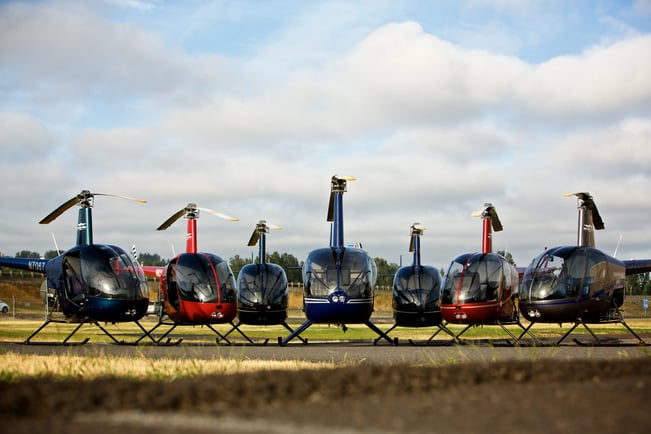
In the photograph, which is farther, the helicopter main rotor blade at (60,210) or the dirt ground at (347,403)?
the helicopter main rotor blade at (60,210)

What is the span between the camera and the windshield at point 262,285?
2588cm

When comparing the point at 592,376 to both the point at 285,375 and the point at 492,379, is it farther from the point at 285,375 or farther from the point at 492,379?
the point at 285,375

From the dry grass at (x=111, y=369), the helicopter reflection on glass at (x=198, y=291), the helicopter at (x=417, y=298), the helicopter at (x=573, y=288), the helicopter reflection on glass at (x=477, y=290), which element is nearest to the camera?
the dry grass at (x=111, y=369)

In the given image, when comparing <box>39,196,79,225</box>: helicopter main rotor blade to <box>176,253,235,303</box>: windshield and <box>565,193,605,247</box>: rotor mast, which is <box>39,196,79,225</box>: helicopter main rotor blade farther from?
<box>565,193,605,247</box>: rotor mast

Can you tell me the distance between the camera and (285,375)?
346 inches

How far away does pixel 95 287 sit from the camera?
22.2 m

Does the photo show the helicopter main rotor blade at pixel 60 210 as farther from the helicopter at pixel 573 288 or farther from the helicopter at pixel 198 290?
the helicopter at pixel 573 288

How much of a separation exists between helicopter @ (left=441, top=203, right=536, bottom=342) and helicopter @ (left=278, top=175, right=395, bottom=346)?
2892 millimetres

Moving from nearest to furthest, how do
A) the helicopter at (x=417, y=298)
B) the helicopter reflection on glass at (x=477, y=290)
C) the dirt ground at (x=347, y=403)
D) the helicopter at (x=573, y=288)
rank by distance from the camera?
the dirt ground at (x=347, y=403)
the helicopter at (x=573, y=288)
the helicopter reflection on glass at (x=477, y=290)
the helicopter at (x=417, y=298)

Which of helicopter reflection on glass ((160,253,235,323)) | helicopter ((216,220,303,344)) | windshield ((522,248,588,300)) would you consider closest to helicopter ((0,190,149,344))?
helicopter reflection on glass ((160,253,235,323))

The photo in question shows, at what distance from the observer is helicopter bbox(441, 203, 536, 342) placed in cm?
2322

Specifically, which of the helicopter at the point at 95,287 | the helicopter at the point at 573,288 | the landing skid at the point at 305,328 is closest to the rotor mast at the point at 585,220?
the helicopter at the point at 573,288

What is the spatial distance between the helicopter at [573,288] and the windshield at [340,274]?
196 inches

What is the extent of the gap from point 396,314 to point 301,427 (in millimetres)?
20058
